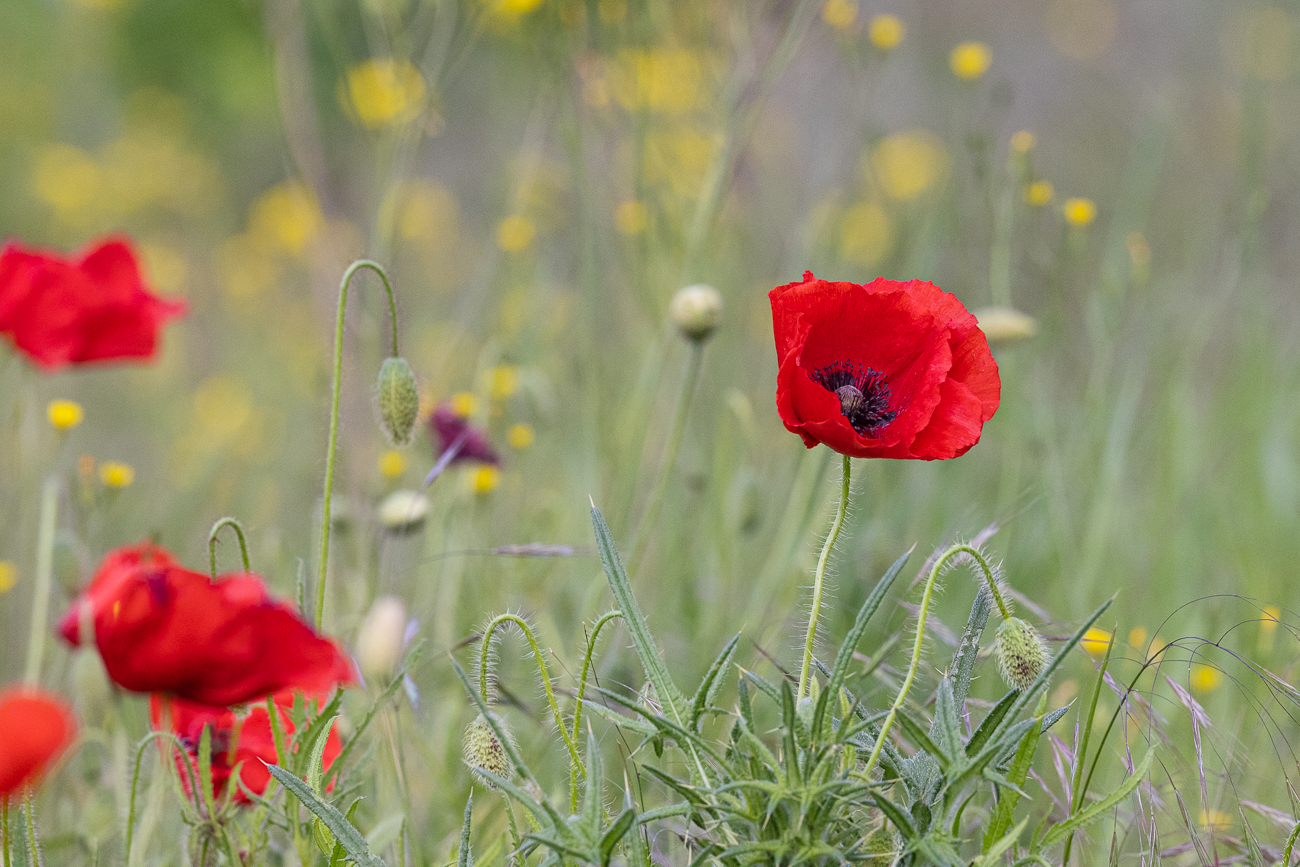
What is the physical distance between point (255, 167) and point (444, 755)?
713 cm

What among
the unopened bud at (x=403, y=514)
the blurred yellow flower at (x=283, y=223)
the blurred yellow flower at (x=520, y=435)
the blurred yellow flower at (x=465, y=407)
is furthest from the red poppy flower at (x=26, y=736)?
the blurred yellow flower at (x=283, y=223)

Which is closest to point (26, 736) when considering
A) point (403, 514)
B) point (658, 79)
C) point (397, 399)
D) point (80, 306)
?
point (397, 399)

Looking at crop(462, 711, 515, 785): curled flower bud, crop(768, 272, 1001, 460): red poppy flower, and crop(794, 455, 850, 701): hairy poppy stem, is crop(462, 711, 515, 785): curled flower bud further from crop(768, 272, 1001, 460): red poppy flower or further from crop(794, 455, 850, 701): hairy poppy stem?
crop(768, 272, 1001, 460): red poppy flower

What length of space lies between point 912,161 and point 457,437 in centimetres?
414

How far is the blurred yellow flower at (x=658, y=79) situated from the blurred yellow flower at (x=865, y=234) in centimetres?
60

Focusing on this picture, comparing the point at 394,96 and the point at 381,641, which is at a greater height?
the point at 394,96

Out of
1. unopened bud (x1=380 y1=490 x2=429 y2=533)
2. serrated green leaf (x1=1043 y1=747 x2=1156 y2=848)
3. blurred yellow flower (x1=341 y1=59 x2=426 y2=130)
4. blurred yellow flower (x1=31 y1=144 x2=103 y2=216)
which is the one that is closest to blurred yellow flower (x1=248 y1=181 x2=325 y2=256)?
blurred yellow flower (x1=31 y1=144 x2=103 y2=216)

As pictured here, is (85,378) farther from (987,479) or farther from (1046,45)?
(1046,45)

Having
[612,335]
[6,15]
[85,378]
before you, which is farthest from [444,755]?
[6,15]

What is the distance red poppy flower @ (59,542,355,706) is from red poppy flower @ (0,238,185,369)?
760 millimetres

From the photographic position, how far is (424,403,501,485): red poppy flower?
1.66 metres

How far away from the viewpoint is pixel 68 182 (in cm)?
562

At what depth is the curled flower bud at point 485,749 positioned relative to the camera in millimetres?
896

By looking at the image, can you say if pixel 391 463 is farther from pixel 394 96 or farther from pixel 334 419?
pixel 334 419
